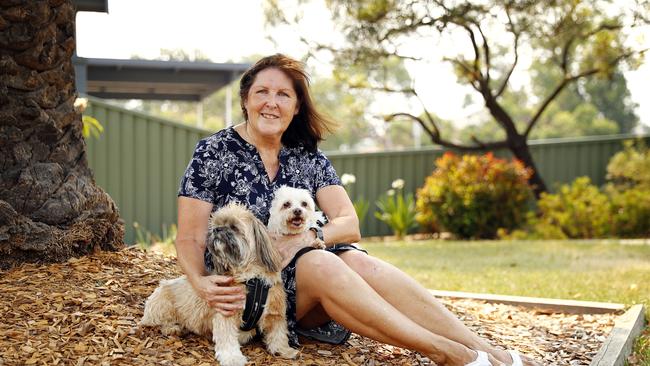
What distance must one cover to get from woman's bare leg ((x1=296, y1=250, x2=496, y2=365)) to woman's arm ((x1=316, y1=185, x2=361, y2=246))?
289 millimetres

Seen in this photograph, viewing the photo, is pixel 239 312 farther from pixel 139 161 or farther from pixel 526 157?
pixel 526 157

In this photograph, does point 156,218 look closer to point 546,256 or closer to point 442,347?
point 546,256

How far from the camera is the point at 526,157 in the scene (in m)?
13.8

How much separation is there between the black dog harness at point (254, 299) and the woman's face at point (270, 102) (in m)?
0.90

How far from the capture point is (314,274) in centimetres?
314

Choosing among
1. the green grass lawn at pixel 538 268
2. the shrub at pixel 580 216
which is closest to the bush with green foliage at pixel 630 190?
the shrub at pixel 580 216

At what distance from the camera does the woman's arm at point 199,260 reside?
9.66 ft

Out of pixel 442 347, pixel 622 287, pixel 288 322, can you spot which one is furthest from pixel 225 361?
pixel 622 287

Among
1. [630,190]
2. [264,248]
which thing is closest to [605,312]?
[264,248]

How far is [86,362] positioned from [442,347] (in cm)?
160

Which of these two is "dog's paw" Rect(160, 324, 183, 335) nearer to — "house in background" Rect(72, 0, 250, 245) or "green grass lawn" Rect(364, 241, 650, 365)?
"green grass lawn" Rect(364, 241, 650, 365)

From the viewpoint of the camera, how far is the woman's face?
351 cm

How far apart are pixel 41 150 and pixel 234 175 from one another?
1.34 meters

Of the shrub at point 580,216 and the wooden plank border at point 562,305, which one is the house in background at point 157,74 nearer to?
the shrub at point 580,216
